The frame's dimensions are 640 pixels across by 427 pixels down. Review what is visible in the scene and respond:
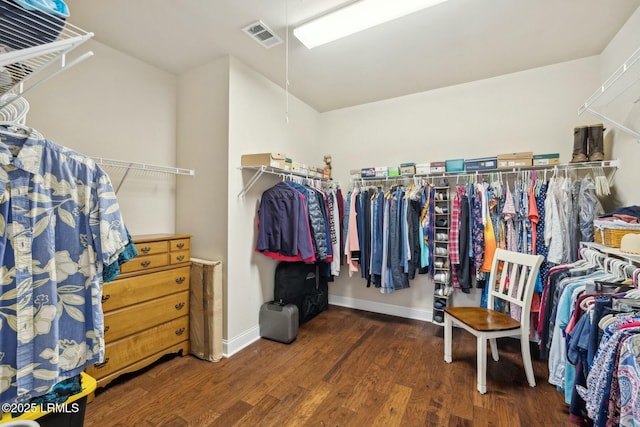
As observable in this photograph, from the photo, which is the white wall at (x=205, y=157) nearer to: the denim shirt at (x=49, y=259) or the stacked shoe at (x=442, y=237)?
the denim shirt at (x=49, y=259)

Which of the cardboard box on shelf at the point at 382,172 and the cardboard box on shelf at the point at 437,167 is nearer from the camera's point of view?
the cardboard box on shelf at the point at 437,167

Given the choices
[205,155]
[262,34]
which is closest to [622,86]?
[262,34]

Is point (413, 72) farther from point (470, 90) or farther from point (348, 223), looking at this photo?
point (348, 223)

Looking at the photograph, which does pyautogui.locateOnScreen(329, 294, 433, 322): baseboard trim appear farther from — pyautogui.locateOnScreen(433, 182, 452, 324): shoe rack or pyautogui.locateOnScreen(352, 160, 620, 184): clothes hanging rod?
pyautogui.locateOnScreen(352, 160, 620, 184): clothes hanging rod

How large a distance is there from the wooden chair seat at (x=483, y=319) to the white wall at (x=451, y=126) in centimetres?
84

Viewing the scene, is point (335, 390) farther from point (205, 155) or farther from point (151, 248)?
point (205, 155)

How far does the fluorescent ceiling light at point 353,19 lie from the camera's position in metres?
1.78

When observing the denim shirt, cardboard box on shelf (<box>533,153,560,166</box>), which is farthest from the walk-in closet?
cardboard box on shelf (<box>533,153,560,166</box>)

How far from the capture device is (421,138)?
3285mm

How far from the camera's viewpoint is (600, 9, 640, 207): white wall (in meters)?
1.92

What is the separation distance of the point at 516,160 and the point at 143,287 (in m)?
3.42

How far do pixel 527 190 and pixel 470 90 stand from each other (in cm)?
127

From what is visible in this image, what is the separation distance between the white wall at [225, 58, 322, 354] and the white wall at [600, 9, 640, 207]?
2900 millimetres

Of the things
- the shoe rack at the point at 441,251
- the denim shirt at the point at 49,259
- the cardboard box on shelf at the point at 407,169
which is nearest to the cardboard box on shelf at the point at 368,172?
the cardboard box on shelf at the point at 407,169
